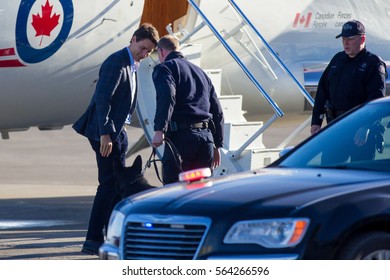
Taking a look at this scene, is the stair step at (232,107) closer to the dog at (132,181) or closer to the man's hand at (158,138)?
the dog at (132,181)

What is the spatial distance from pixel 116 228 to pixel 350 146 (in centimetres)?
153

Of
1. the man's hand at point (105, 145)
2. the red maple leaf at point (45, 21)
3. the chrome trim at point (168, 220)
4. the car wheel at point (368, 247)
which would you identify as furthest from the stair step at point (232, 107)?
the car wheel at point (368, 247)

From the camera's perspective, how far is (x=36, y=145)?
22703 mm

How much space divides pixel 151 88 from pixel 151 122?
1.18 ft

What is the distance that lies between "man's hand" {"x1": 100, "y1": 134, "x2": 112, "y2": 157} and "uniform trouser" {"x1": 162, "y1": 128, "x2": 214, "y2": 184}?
1.37 ft

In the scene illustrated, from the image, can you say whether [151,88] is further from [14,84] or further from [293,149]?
[293,149]

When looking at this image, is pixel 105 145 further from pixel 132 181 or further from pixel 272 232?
pixel 272 232

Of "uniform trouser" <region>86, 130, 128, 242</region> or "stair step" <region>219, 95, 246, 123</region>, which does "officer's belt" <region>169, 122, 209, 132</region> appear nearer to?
"uniform trouser" <region>86, 130, 128, 242</region>

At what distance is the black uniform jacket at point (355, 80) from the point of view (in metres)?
9.58

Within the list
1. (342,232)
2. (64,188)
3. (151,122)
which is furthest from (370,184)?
(64,188)

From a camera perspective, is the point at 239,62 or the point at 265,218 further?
the point at 239,62

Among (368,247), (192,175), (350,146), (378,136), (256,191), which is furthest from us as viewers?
(378,136)

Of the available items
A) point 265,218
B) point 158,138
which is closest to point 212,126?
point 158,138

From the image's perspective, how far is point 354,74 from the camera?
9.65 meters
